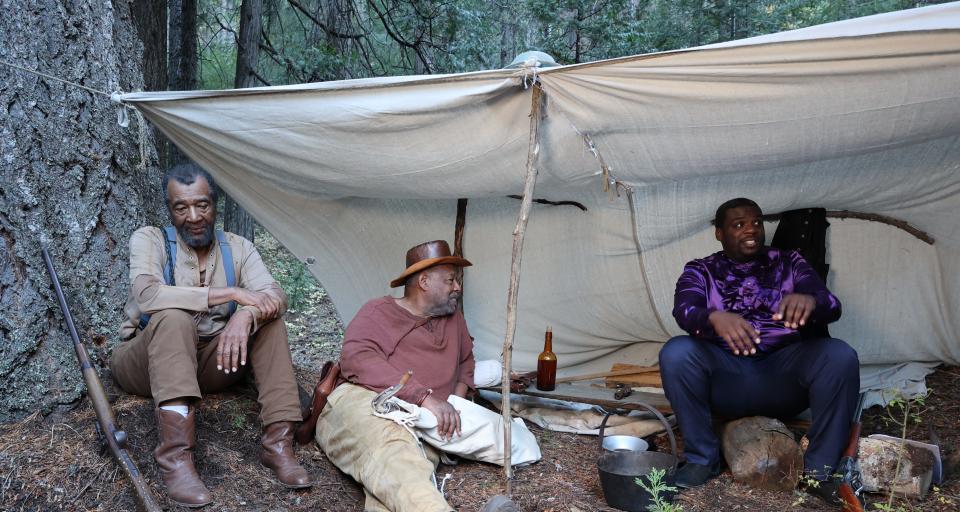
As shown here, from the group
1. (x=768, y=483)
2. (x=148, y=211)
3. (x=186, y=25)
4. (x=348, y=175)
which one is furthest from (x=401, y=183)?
(x=186, y=25)

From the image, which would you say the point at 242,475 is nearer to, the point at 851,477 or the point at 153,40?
the point at 851,477

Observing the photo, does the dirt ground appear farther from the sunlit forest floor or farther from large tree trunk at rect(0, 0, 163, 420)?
large tree trunk at rect(0, 0, 163, 420)

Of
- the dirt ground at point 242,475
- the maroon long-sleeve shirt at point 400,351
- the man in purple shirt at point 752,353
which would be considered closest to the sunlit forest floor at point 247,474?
the dirt ground at point 242,475

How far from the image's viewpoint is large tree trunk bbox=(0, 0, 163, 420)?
2863 millimetres

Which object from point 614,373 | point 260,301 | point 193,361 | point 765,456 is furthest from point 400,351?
point 765,456

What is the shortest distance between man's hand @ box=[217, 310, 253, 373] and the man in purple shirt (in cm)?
165

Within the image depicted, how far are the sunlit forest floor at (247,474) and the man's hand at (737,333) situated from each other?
0.58 meters

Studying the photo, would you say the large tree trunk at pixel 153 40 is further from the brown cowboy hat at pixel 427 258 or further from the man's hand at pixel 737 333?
the man's hand at pixel 737 333

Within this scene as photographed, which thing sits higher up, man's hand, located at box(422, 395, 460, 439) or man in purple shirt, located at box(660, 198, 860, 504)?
man in purple shirt, located at box(660, 198, 860, 504)

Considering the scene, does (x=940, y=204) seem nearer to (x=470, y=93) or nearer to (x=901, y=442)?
(x=901, y=442)

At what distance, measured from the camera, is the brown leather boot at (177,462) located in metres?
2.63

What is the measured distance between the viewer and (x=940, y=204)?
12.5 feet

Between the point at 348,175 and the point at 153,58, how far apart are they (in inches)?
74.8

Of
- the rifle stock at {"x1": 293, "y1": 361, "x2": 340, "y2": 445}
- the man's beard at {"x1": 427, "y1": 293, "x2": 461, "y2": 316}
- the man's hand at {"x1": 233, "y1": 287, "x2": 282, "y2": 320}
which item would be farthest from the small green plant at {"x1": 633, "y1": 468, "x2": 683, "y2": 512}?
the man's hand at {"x1": 233, "y1": 287, "x2": 282, "y2": 320}
